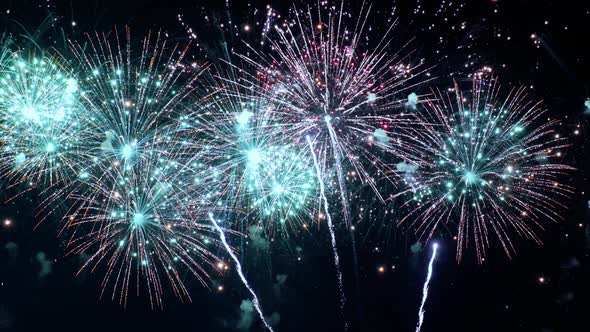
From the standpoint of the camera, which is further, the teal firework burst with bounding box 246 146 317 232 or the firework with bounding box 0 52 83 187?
the teal firework burst with bounding box 246 146 317 232

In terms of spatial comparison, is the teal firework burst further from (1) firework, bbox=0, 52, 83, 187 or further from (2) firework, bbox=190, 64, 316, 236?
(1) firework, bbox=0, 52, 83, 187

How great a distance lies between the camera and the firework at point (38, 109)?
26.0 ft

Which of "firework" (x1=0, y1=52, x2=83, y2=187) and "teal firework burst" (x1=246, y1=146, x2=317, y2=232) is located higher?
"firework" (x1=0, y1=52, x2=83, y2=187)

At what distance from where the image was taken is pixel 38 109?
26.1 feet

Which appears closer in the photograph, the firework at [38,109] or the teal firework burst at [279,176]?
the firework at [38,109]

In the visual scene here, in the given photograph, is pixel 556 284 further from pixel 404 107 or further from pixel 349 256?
pixel 404 107

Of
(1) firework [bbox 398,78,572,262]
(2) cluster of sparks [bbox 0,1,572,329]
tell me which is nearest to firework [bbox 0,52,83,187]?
(2) cluster of sparks [bbox 0,1,572,329]

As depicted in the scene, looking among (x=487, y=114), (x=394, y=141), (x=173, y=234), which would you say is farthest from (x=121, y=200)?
(x=487, y=114)

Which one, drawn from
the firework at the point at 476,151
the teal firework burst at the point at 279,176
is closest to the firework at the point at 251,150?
the teal firework burst at the point at 279,176

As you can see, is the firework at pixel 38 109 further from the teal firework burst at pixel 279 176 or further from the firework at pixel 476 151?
the firework at pixel 476 151

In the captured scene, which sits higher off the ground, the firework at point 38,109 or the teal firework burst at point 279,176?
the firework at point 38,109

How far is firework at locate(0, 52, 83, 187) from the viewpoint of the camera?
791cm

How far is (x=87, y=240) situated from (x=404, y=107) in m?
12.5

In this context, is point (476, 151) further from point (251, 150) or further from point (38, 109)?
point (38, 109)
